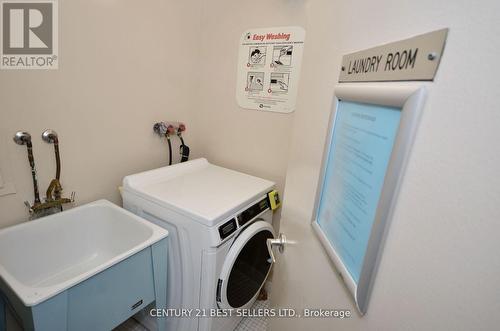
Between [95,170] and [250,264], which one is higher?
[95,170]

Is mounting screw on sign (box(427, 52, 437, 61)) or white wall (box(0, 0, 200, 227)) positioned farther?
white wall (box(0, 0, 200, 227))

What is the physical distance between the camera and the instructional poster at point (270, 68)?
1576 mm

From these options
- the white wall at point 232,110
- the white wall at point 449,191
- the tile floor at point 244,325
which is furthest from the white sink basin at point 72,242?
the white wall at point 449,191

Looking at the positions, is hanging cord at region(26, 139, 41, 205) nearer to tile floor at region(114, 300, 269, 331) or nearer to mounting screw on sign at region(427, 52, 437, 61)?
tile floor at region(114, 300, 269, 331)

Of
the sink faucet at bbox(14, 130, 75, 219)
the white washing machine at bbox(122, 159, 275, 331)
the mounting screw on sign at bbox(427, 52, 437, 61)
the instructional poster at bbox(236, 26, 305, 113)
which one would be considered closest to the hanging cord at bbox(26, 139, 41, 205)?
the sink faucet at bbox(14, 130, 75, 219)

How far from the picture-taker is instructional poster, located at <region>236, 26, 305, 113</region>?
1.58 metres

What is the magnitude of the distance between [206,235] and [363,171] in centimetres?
90

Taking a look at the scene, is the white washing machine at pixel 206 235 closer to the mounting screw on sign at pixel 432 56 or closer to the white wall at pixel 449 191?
→ the white wall at pixel 449 191

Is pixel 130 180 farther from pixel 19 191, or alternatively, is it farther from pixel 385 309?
pixel 385 309

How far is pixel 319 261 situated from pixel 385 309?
231 millimetres

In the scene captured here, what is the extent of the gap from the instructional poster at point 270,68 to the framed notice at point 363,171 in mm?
1165

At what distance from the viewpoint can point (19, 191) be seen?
1.19 meters

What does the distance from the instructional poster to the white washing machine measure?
60 cm

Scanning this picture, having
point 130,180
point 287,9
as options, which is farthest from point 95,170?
point 287,9
